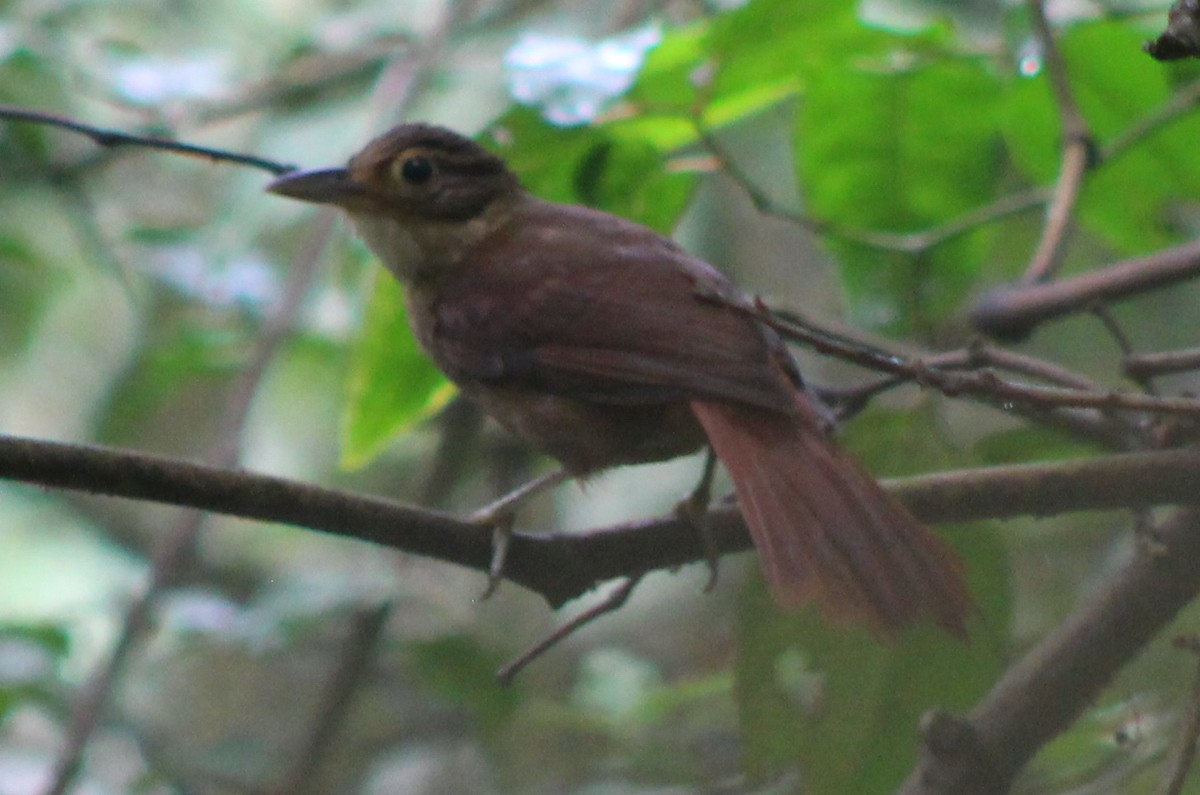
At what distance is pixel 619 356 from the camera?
1.82 meters

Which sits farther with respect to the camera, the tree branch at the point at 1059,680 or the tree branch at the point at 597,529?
the tree branch at the point at 1059,680

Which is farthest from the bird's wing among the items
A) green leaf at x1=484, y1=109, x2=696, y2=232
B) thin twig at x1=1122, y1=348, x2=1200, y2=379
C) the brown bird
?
thin twig at x1=1122, y1=348, x2=1200, y2=379

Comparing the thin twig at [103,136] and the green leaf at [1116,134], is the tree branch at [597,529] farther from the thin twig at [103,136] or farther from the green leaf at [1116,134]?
the green leaf at [1116,134]

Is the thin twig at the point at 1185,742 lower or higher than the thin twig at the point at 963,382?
lower

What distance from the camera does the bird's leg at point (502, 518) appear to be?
60.8 inches

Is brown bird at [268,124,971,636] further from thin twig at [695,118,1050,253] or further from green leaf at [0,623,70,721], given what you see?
green leaf at [0,623,70,721]

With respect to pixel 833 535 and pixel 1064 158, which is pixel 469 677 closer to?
pixel 833 535

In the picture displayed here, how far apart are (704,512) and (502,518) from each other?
25cm

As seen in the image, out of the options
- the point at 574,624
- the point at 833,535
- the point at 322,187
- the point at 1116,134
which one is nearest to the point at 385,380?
the point at 322,187

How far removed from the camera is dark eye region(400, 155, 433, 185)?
2.18m

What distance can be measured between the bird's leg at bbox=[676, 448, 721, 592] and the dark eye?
667 mm

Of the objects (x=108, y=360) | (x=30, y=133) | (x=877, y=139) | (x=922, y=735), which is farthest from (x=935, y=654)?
(x=108, y=360)

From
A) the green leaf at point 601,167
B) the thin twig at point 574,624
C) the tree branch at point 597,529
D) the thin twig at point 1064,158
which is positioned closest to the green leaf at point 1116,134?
the thin twig at point 1064,158

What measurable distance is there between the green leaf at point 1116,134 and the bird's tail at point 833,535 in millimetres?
811
